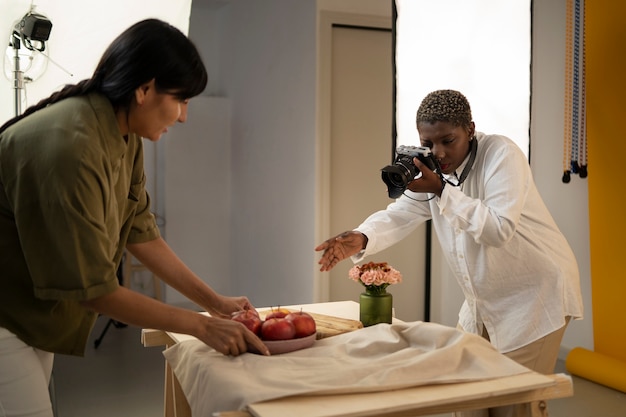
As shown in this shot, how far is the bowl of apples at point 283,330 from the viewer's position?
1805 millimetres

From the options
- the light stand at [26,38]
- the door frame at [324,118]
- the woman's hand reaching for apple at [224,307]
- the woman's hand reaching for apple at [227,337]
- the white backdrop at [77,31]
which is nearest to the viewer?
the woman's hand reaching for apple at [227,337]

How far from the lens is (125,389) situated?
420 centimetres

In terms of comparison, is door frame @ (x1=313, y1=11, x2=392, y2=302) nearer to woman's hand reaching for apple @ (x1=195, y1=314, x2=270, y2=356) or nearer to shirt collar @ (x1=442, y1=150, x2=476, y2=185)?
shirt collar @ (x1=442, y1=150, x2=476, y2=185)

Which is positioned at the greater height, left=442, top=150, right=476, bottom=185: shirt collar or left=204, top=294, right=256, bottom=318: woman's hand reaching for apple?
left=442, top=150, right=476, bottom=185: shirt collar

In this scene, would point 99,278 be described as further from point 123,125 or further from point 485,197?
point 485,197

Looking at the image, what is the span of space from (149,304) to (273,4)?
467 cm

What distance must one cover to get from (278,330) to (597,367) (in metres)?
2.80

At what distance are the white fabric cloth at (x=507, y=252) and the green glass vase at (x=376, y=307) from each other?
0.30m

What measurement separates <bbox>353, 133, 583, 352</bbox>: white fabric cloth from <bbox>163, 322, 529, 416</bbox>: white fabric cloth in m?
0.48

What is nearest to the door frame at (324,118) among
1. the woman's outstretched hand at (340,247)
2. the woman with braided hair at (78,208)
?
the woman's outstretched hand at (340,247)

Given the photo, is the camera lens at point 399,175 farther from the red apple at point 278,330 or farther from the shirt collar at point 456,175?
the red apple at point 278,330

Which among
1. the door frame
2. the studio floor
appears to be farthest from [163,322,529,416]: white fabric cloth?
the door frame

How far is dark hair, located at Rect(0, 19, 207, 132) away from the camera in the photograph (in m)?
1.56

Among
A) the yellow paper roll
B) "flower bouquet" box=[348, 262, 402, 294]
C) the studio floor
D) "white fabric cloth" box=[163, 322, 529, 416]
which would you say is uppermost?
"flower bouquet" box=[348, 262, 402, 294]
